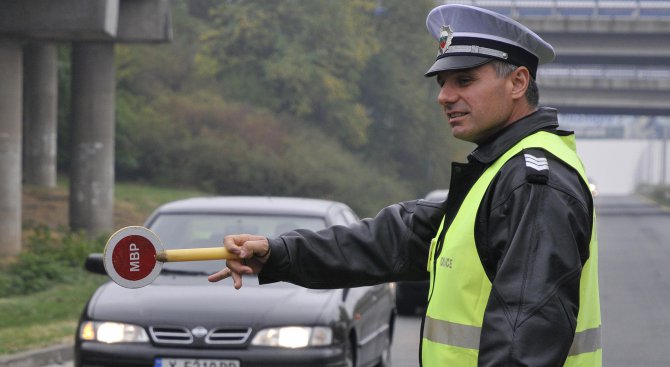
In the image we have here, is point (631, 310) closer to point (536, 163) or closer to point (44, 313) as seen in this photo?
point (44, 313)

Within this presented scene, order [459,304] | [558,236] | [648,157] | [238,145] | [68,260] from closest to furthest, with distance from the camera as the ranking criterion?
[558,236] < [459,304] < [68,260] < [238,145] < [648,157]

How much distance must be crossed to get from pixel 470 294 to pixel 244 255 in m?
0.80

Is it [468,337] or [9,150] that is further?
[9,150]

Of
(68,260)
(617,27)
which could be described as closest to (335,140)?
(617,27)

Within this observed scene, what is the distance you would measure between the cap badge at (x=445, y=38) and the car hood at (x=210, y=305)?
208 inches

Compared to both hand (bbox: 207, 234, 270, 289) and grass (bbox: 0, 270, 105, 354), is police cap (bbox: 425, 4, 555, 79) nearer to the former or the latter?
hand (bbox: 207, 234, 270, 289)

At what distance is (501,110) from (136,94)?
48261 millimetres

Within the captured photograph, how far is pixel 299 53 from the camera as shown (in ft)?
171

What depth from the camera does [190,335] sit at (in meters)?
8.73

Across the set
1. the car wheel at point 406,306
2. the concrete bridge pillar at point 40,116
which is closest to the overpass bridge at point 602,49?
the concrete bridge pillar at point 40,116

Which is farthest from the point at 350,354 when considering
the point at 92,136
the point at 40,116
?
the point at 40,116

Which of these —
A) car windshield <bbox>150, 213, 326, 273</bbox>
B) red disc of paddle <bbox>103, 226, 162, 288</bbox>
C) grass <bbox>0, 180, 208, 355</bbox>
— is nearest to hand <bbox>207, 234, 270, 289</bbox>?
red disc of paddle <bbox>103, 226, 162, 288</bbox>

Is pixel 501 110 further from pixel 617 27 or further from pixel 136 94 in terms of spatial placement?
pixel 617 27

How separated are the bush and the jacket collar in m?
14.6
